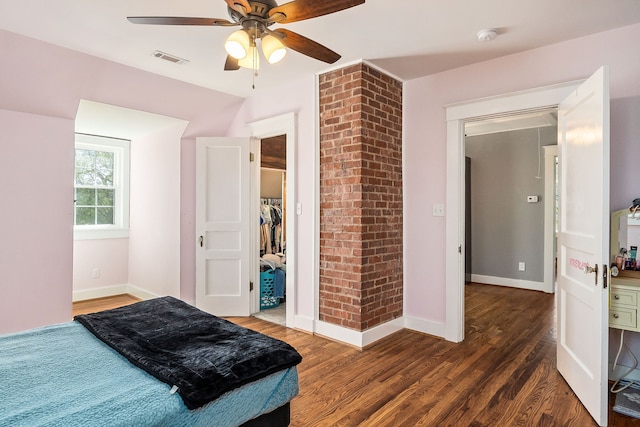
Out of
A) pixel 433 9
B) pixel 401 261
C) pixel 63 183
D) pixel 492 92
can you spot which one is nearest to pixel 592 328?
pixel 401 261

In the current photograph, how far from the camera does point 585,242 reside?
7.41 feet

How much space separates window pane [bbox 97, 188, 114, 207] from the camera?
522cm

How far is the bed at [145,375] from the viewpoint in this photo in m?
1.21

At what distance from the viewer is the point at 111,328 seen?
74.3 inches

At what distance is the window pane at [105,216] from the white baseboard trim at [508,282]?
5870 mm

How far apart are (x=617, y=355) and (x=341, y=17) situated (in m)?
3.03

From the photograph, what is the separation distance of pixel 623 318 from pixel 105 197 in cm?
598

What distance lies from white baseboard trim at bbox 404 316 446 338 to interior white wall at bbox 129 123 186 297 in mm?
2804

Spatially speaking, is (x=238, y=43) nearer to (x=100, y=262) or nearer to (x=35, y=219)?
(x=35, y=219)

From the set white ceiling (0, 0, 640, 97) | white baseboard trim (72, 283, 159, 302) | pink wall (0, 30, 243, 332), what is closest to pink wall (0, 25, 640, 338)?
pink wall (0, 30, 243, 332)

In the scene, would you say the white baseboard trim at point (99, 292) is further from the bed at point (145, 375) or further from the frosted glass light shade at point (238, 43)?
the frosted glass light shade at point (238, 43)

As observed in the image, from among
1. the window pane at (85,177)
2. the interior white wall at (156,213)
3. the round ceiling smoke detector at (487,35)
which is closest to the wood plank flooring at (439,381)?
the interior white wall at (156,213)

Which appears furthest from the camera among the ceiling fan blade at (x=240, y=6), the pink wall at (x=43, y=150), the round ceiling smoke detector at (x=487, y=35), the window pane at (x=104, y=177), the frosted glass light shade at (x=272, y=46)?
the window pane at (x=104, y=177)

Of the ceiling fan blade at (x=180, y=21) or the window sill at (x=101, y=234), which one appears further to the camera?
the window sill at (x=101, y=234)
